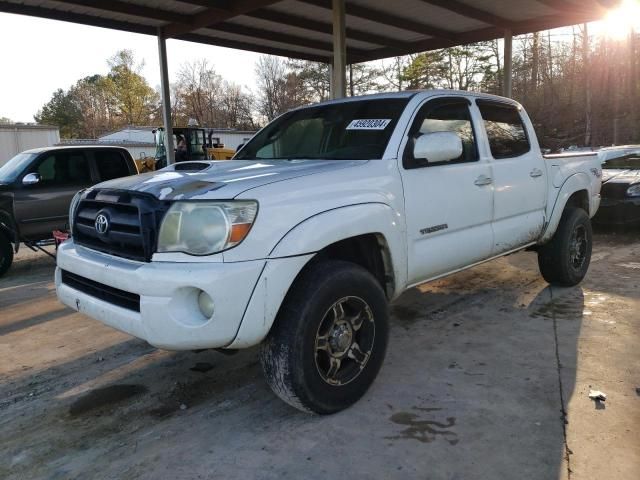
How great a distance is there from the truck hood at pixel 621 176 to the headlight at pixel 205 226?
8287mm

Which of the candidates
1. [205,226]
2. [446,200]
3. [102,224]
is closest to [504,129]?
[446,200]

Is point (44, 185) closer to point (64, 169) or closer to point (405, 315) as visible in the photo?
point (64, 169)

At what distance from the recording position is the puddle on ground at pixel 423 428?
108 inches

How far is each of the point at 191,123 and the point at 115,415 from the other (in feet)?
56.8

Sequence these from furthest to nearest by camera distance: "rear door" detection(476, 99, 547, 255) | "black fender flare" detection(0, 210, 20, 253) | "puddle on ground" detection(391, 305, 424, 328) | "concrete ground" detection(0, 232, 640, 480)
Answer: "black fender flare" detection(0, 210, 20, 253), "puddle on ground" detection(391, 305, 424, 328), "rear door" detection(476, 99, 547, 255), "concrete ground" detection(0, 232, 640, 480)

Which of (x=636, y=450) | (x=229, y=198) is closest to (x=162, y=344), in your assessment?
(x=229, y=198)

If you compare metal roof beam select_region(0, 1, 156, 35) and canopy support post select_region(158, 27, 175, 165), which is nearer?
metal roof beam select_region(0, 1, 156, 35)

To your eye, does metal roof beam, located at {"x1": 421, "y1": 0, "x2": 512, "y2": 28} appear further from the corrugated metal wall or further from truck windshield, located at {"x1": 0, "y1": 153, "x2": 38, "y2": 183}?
the corrugated metal wall

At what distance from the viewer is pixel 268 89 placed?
5431cm

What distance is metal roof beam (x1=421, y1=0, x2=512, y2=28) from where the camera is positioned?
33.9 ft

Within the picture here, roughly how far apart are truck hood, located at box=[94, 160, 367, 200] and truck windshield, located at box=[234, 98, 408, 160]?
0.25 metres

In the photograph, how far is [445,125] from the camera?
3.98 m

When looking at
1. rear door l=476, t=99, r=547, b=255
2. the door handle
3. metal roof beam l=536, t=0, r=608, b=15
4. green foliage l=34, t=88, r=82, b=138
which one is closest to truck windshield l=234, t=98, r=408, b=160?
the door handle

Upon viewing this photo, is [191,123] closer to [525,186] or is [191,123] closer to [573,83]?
[525,186]
